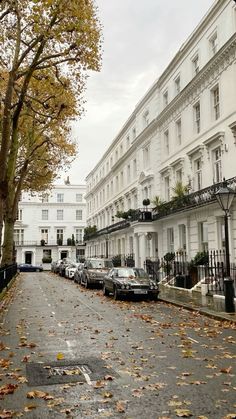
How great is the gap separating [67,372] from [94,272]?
18251 mm

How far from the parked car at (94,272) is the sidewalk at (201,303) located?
542 cm

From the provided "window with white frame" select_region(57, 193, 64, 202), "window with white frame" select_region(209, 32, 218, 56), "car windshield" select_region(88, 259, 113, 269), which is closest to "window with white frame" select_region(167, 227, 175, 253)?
"car windshield" select_region(88, 259, 113, 269)

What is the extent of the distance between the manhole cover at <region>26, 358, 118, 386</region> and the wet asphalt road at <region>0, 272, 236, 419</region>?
0.02m

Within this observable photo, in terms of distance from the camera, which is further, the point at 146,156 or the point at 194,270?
the point at 146,156

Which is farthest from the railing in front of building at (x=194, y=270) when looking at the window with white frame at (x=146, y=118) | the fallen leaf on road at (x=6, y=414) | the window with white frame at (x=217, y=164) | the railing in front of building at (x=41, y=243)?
the railing in front of building at (x=41, y=243)

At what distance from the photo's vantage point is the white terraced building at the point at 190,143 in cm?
2089

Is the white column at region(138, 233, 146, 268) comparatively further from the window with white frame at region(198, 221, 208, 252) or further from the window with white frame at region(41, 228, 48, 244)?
the window with white frame at region(41, 228, 48, 244)

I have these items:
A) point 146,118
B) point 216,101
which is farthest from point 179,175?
point 146,118

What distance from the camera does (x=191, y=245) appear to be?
25.0m

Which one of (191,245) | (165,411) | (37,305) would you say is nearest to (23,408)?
(165,411)

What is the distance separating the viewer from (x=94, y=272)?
2488 cm

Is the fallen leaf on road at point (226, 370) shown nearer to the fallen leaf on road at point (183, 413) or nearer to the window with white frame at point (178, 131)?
the fallen leaf on road at point (183, 413)

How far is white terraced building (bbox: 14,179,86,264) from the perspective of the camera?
78812 millimetres

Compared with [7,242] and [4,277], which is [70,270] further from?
[4,277]
